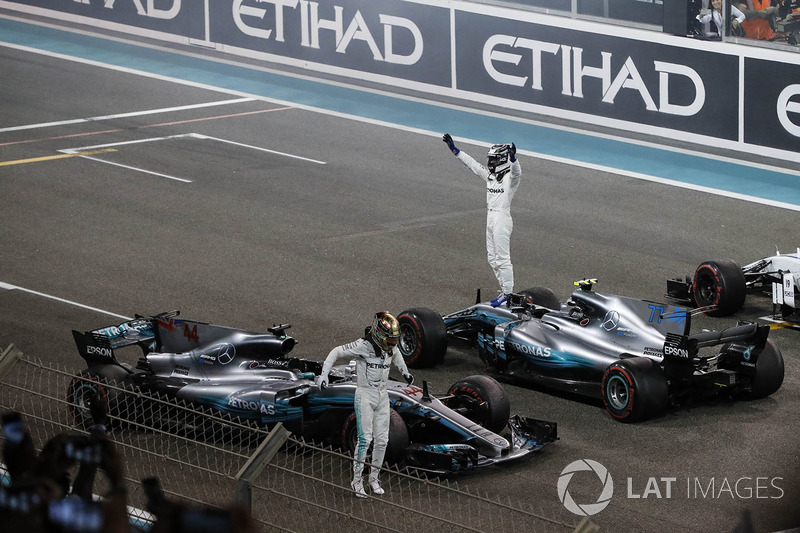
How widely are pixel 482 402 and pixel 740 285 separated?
4.98m

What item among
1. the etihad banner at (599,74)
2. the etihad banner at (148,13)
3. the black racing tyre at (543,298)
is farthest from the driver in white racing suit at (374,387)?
the etihad banner at (148,13)

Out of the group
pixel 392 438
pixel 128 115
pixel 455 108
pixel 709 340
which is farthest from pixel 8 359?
pixel 455 108

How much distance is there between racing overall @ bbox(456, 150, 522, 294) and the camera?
1588cm

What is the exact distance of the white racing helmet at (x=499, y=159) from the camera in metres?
15.7

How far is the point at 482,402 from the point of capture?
12039 mm

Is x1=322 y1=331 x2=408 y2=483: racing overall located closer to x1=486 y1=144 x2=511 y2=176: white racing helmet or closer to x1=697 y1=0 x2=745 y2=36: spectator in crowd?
x1=486 y1=144 x2=511 y2=176: white racing helmet

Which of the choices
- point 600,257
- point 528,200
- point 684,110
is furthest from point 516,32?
point 600,257

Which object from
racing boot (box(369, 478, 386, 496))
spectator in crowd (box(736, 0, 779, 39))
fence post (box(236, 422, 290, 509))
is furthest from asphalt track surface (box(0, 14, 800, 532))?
fence post (box(236, 422, 290, 509))

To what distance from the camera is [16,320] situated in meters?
15.9

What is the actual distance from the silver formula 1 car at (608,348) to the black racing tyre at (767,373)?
0.01 m

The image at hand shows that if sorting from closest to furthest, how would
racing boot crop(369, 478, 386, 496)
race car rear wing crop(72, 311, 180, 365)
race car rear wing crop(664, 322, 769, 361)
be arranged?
racing boot crop(369, 478, 386, 496) < race car rear wing crop(664, 322, 769, 361) < race car rear wing crop(72, 311, 180, 365)

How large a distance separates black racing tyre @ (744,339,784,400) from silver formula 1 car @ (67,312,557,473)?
237 centimetres

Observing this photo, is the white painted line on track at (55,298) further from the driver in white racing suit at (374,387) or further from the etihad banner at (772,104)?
the etihad banner at (772,104)

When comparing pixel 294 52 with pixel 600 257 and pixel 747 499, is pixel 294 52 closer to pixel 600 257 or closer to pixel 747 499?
pixel 600 257
